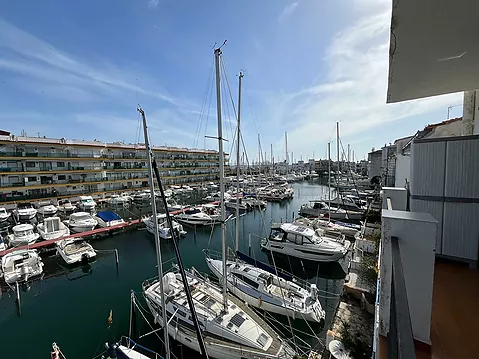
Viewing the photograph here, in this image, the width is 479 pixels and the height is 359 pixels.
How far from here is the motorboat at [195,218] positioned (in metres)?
21.3

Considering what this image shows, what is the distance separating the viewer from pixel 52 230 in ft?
54.5

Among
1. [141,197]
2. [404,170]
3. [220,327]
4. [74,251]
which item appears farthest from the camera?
[141,197]

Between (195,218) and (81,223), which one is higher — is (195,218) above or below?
below

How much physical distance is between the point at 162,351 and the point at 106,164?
99.8ft

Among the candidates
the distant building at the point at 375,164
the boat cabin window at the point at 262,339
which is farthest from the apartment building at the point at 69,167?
the distant building at the point at 375,164

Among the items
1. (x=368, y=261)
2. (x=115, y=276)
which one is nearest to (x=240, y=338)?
(x=368, y=261)

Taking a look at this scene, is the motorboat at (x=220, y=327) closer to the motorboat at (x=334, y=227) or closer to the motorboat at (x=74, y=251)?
the motorboat at (x=74, y=251)

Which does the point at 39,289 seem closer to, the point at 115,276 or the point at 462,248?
the point at 115,276

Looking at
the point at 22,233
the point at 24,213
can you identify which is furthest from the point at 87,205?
the point at 22,233

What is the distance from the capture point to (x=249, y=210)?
2767 centimetres

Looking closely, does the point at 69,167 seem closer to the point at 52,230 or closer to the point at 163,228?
the point at 52,230

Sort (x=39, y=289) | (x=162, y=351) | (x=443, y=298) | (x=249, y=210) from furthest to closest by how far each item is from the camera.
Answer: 1. (x=249, y=210)
2. (x=39, y=289)
3. (x=162, y=351)
4. (x=443, y=298)

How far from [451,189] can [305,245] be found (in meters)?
11.3

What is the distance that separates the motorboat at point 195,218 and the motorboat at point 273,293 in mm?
11149
